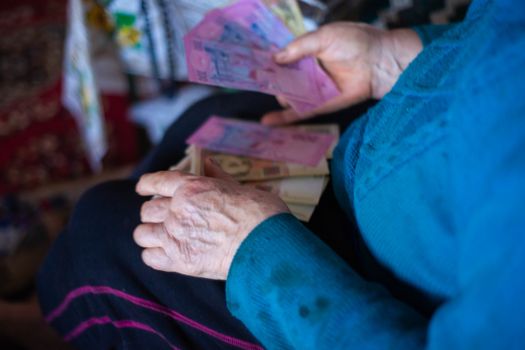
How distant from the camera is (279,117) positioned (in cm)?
94

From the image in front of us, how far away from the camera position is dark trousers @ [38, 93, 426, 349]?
664 mm

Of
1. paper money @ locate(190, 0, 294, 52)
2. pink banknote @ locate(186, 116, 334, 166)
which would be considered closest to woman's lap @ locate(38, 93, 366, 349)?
pink banknote @ locate(186, 116, 334, 166)

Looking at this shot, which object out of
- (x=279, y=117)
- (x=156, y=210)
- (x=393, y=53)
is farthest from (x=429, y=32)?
(x=156, y=210)

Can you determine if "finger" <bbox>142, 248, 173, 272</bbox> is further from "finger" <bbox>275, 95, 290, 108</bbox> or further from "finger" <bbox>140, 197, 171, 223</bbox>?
"finger" <bbox>275, 95, 290, 108</bbox>

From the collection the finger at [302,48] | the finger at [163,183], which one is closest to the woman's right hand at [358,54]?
the finger at [302,48]

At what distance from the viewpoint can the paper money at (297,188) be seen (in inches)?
30.7

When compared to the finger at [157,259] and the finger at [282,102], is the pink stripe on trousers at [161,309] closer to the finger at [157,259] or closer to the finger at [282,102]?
the finger at [157,259]

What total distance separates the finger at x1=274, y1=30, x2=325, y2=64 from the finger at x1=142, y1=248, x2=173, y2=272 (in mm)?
447

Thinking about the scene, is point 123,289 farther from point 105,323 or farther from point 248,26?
point 248,26

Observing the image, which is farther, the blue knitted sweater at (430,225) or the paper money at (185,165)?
the paper money at (185,165)

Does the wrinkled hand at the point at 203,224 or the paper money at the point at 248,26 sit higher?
the paper money at the point at 248,26

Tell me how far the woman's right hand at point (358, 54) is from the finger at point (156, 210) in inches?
13.4

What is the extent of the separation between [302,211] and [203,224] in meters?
0.19

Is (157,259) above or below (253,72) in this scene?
below
